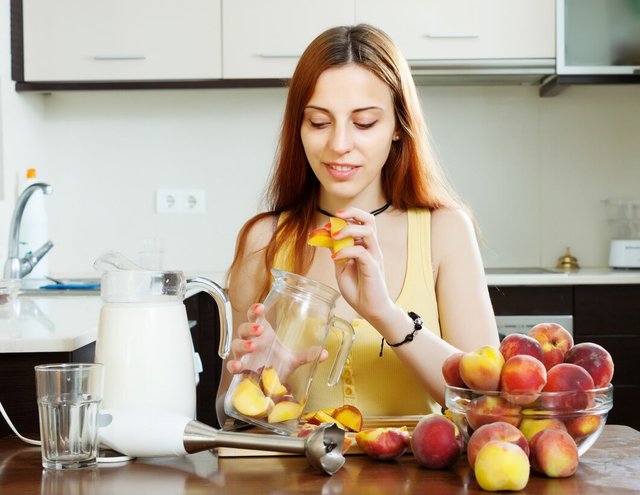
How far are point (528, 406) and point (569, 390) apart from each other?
0.14 ft

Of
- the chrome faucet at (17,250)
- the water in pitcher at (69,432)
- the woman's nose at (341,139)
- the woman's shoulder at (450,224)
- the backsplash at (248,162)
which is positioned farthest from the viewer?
the backsplash at (248,162)

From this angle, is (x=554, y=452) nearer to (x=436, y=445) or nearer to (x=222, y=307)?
(x=436, y=445)

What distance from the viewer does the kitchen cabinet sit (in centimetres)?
296

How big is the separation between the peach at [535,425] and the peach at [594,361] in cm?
6

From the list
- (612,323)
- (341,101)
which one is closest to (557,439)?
(341,101)

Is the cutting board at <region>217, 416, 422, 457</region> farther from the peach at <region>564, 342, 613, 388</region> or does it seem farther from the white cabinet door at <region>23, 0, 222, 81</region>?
the white cabinet door at <region>23, 0, 222, 81</region>

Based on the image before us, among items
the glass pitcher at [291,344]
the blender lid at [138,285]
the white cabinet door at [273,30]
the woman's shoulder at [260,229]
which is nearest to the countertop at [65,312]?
the woman's shoulder at [260,229]

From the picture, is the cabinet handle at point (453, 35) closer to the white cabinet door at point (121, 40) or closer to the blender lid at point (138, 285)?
the white cabinet door at point (121, 40)

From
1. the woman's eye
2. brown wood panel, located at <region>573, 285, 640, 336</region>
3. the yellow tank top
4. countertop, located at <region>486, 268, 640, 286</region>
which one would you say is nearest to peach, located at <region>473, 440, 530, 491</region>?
the yellow tank top

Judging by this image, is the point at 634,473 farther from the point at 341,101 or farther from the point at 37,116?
the point at 37,116

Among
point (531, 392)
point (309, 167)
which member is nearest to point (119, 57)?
point (309, 167)

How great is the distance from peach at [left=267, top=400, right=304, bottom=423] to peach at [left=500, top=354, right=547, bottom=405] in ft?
0.82

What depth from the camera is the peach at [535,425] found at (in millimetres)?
937

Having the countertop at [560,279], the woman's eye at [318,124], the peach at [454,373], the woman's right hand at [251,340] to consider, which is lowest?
the countertop at [560,279]
